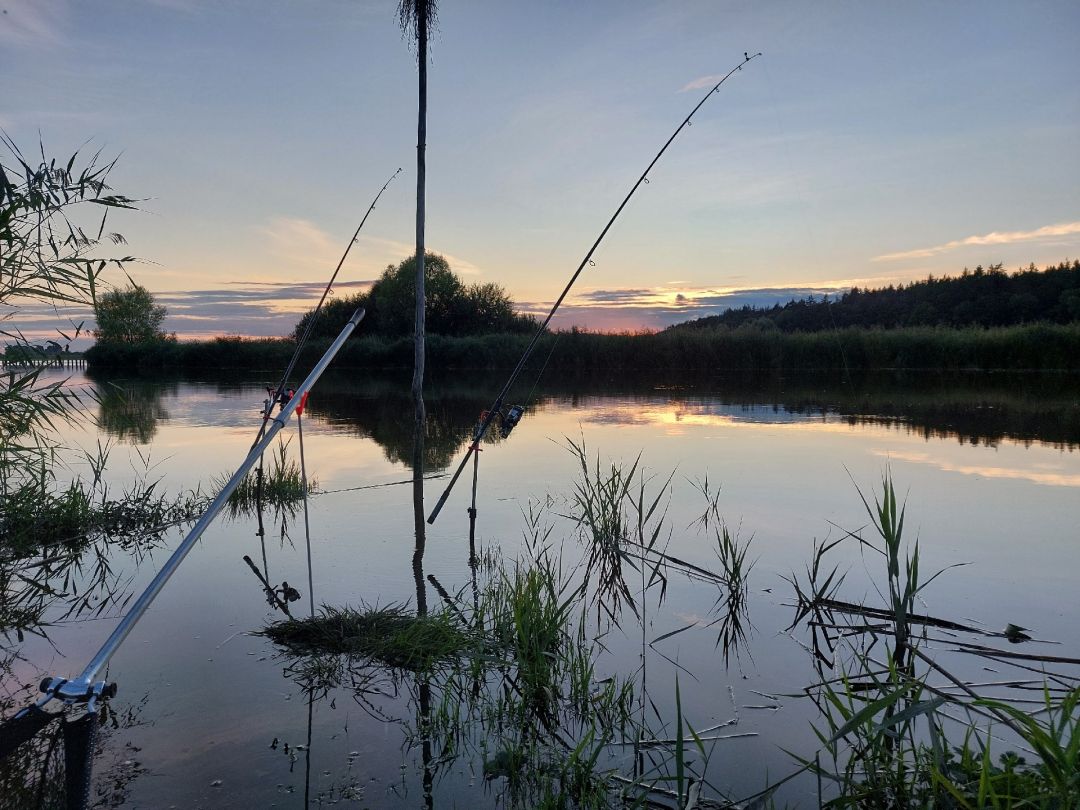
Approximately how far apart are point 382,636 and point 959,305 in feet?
185

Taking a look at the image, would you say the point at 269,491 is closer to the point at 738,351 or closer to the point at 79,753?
the point at 79,753

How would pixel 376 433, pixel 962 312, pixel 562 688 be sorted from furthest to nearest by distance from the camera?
pixel 962 312 → pixel 376 433 → pixel 562 688

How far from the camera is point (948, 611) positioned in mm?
5258

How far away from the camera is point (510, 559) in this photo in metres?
6.47

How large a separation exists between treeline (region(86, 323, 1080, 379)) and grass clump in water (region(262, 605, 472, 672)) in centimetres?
1983

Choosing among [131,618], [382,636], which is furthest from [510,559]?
[131,618]

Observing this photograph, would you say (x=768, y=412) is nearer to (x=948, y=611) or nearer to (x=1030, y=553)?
(x=1030, y=553)

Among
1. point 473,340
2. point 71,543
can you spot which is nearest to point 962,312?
point 473,340

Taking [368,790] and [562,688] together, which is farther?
[562,688]

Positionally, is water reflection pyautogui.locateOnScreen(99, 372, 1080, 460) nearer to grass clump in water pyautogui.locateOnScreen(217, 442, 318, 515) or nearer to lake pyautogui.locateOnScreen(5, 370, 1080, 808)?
lake pyautogui.locateOnScreen(5, 370, 1080, 808)

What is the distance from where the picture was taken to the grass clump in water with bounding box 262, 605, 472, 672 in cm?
434

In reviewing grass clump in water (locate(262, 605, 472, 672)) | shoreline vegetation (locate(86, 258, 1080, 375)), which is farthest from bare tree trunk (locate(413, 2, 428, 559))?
grass clump in water (locate(262, 605, 472, 672))

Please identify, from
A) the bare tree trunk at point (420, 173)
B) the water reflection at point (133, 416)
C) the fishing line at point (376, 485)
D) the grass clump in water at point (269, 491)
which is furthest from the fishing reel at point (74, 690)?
the bare tree trunk at point (420, 173)

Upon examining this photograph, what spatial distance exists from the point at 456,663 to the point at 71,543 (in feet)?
14.7
